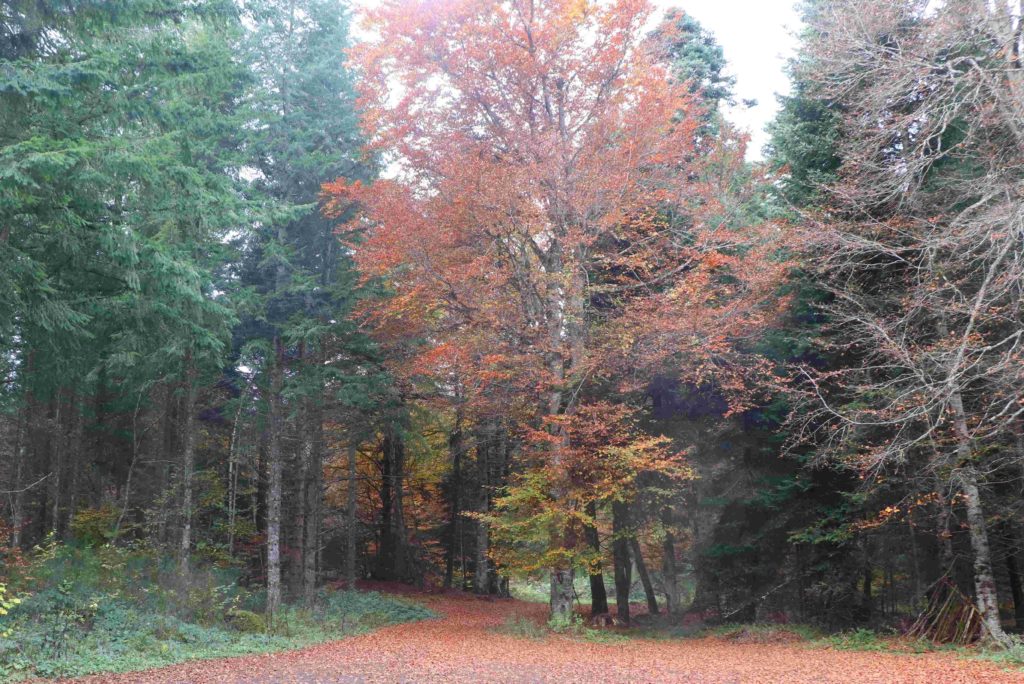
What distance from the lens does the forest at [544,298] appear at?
988 centimetres

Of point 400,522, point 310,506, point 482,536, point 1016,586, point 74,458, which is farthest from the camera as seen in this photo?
point 400,522

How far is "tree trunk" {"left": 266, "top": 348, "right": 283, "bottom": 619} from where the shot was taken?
563 inches

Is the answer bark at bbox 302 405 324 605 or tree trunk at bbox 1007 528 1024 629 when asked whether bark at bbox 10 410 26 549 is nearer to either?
bark at bbox 302 405 324 605

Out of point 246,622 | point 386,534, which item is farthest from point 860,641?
point 386,534

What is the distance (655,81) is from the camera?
13.5 metres

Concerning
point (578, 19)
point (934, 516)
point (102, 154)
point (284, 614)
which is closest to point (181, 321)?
point (102, 154)

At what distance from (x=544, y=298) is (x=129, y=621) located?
8793 millimetres

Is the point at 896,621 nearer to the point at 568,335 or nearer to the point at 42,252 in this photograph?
the point at 568,335

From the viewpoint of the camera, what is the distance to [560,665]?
923 centimetres

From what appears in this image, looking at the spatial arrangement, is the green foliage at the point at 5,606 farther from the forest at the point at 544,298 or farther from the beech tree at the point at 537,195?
the beech tree at the point at 537,195

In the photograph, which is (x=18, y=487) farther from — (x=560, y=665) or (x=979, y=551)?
(x=979, y=551)

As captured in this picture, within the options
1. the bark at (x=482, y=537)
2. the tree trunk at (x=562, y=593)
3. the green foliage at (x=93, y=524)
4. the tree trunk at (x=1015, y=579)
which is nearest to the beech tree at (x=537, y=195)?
the tree trunk at (x=562, y=593)

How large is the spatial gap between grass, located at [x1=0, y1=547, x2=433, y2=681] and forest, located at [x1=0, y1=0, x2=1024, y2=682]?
8 cm

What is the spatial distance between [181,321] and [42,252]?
2.42 m
